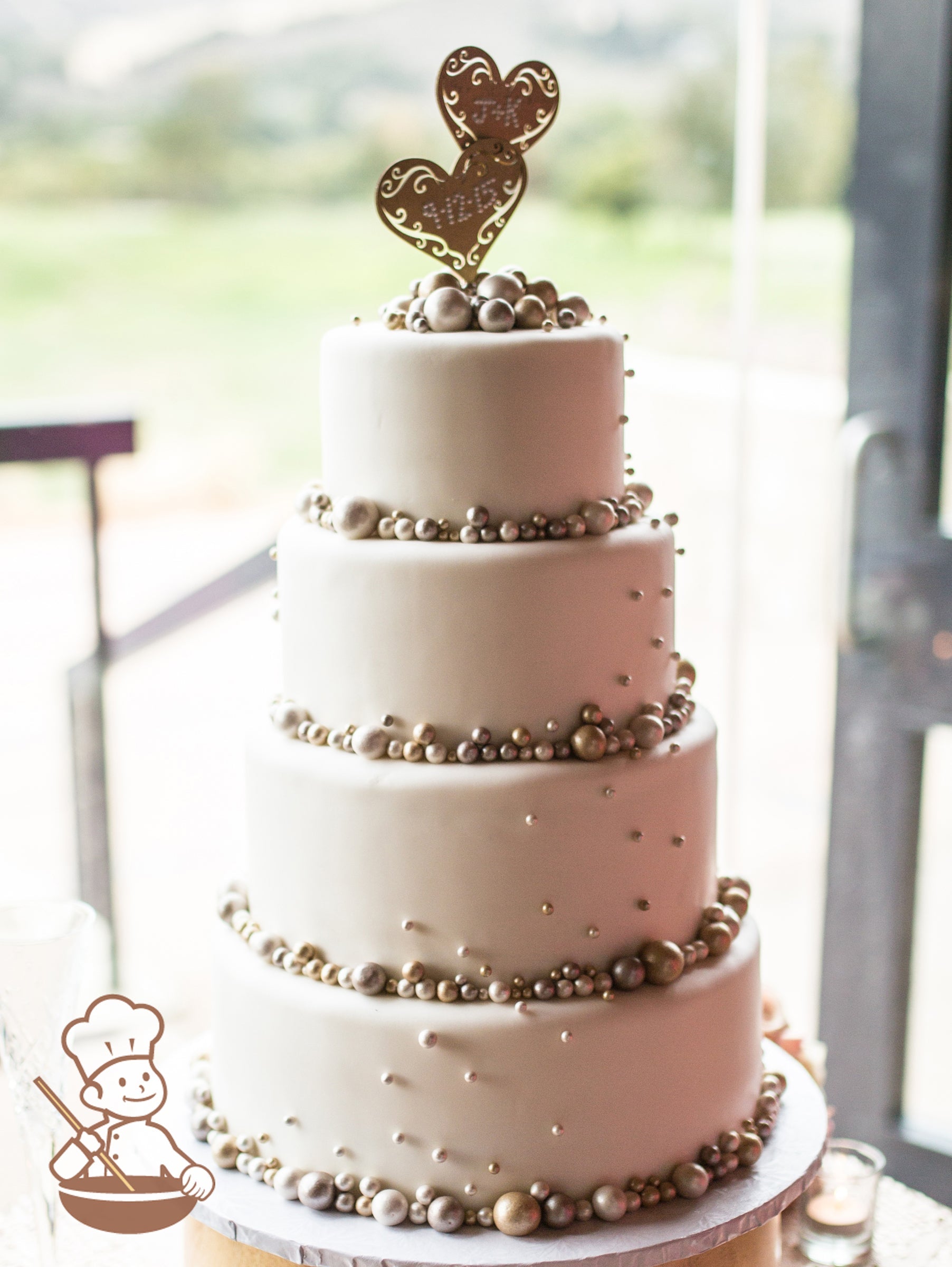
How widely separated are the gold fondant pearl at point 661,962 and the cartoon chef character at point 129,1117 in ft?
1.24

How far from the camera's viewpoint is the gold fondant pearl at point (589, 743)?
3.59 ft

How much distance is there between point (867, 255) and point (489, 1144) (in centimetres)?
174

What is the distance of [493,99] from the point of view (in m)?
1.15

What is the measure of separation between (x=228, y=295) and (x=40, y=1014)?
4.18 meters

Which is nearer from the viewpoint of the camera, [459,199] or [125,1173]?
[125,1173]

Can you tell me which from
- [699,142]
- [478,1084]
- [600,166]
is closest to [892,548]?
[478,1084]

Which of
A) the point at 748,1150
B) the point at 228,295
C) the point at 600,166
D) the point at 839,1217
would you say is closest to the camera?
the point at 748,1150

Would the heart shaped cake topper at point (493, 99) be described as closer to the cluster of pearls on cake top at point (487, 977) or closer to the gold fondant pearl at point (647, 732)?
the gold fondant pearl at point (647, 732)

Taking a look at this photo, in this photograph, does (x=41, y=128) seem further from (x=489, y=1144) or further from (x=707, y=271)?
(x=489, y=1144)

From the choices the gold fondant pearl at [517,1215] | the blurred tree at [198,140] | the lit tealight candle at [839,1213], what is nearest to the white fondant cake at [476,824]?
the gold fondant pearl at [517,1215]

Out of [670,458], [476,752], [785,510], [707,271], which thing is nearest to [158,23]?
[707,271]

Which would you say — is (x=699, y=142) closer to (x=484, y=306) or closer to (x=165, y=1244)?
(x=484, y=306)

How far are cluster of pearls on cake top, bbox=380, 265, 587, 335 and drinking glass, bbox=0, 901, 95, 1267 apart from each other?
541 mm

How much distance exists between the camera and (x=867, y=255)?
7.63ft
